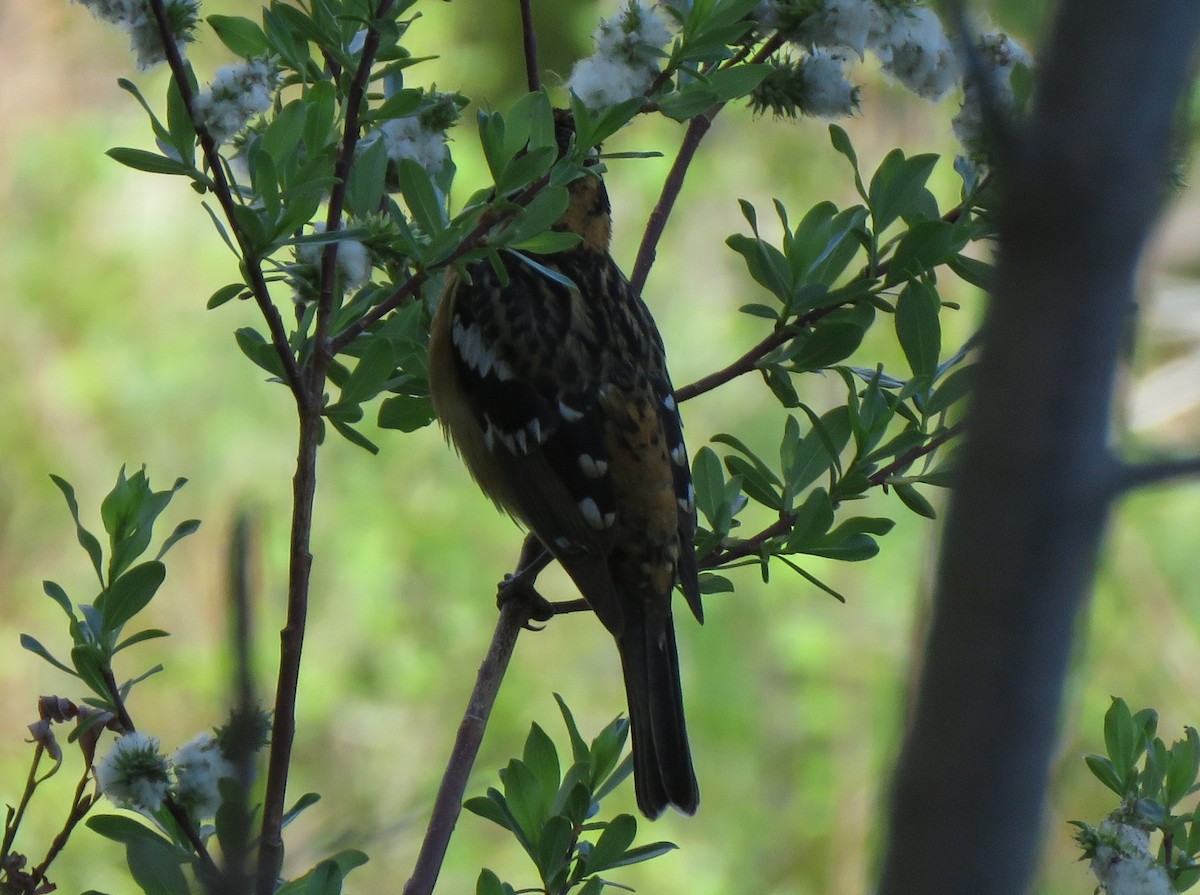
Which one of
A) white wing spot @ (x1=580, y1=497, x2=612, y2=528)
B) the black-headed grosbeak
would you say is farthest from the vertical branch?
white wing spot @ (x1=580, y1=497, x2=612, y2=528)

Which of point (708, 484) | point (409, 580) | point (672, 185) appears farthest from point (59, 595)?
point (409, 580)

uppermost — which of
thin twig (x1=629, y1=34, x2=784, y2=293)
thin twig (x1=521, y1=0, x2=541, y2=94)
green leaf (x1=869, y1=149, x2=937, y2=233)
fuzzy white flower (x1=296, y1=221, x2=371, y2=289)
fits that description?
thin twig (x1=521, y1=0, x2=541, y2=94)

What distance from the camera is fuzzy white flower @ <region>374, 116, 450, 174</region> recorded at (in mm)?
1281

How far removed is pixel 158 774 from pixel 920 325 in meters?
0.77

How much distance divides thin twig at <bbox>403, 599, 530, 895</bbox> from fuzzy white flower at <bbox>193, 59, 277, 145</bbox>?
0.52m

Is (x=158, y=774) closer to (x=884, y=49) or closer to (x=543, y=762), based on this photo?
(x=543, y=762)

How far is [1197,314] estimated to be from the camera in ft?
15.9

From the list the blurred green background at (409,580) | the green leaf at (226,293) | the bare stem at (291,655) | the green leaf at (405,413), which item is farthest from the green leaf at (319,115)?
the blurred green background at (409,580)

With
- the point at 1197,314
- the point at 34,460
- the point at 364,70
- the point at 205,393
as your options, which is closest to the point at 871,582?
the point at 1197,314

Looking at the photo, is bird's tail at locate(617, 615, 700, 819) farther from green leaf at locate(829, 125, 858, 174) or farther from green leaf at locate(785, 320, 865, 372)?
green leaf at locate(829, 125, 858, 174)

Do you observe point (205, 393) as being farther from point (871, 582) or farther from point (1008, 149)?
point (1008, 149)

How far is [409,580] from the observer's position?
421 cm

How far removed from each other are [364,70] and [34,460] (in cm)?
373

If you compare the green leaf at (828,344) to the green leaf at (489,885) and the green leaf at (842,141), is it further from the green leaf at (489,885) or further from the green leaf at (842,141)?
the green leaf at (489,885)
